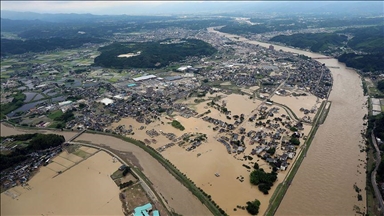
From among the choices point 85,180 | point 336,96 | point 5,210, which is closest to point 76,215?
point 85,180

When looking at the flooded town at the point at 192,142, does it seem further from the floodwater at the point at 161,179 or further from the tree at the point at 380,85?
the tree at the point at 380,85

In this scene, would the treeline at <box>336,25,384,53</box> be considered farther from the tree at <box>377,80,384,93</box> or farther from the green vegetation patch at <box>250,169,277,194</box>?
the green vegetation patch at <box>250,169,277,194</box>

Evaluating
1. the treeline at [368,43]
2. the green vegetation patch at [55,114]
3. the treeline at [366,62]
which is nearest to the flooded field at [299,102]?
the treeline at [366,62]

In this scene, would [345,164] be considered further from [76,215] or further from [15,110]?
[15,110]

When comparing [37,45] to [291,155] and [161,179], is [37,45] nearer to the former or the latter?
[161,179]

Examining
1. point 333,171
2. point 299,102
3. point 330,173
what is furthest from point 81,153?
point 299,102

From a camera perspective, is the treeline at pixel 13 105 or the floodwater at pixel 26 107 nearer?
the floodwater at pixel 26 107

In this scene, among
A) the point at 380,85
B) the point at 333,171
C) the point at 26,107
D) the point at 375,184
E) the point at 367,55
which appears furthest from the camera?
the point at 367,55
